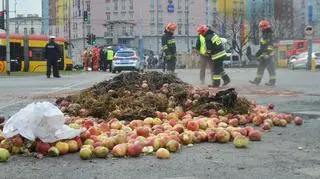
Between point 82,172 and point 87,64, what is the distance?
166 ft

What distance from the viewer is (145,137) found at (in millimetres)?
6578

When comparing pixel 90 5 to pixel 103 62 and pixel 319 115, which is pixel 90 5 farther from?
pixel 319 115

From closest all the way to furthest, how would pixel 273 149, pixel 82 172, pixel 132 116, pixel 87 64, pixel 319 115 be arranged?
pixel 82 172, pixel 273 149, pixel 132 116, pixel 319 115, pixel 87 64

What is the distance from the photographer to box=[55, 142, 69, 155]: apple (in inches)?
240

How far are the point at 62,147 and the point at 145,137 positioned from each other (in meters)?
0.94

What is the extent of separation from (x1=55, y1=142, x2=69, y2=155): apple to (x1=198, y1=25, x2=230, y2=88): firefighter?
36.4 ft

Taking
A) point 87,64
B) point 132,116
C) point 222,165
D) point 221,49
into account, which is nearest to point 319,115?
point 132,116

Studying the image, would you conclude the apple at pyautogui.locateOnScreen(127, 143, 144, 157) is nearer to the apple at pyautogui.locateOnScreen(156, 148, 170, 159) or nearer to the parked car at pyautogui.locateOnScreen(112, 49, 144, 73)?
the apple at pyautogui.locateOnScreen(156, 148, 170, 159)

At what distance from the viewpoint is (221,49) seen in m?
17.5


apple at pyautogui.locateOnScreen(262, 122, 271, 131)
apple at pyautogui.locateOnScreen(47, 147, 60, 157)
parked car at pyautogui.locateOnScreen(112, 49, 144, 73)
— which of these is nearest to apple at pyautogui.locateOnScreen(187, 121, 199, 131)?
apple at pyautogui.locateOnScreen(262, 122, 271, 131)

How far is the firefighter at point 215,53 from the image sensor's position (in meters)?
17.1

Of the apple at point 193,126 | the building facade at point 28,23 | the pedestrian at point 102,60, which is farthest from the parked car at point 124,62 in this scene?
the building facade at point 28,23

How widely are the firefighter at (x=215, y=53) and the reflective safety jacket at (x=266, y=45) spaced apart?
2740 millimetres

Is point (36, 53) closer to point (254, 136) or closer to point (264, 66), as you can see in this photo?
point (264, 66)
